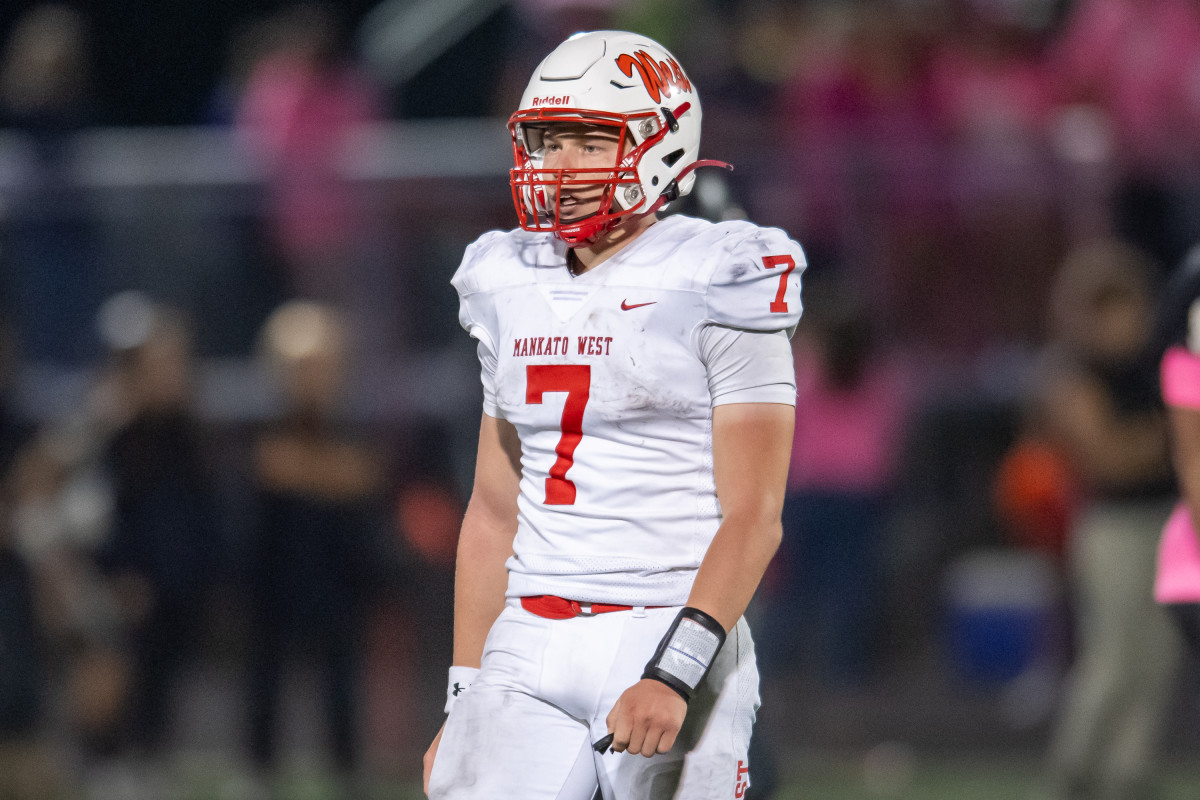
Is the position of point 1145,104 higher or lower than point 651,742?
higher

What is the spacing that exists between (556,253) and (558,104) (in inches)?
9.7

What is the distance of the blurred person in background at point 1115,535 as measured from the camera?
5.27 meters

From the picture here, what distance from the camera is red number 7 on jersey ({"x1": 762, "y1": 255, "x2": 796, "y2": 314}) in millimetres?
2482

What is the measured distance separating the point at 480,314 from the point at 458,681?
2.00ft

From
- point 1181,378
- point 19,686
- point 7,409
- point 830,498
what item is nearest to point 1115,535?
point 830,498

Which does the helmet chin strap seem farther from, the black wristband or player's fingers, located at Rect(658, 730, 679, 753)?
player's fingers, located at Rect(658, 730, 679, 753)

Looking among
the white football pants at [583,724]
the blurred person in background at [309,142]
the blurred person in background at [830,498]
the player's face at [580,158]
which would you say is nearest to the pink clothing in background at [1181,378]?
the white football pants at [583,724]

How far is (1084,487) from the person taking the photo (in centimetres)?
585

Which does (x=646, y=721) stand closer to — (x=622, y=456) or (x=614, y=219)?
(x=622, y=456)

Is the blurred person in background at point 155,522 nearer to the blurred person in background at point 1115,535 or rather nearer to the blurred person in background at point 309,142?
the blurred person in background at point 309,142

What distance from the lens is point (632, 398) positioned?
249 cm

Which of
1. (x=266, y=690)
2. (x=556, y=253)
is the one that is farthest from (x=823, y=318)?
(x=556, y=253)

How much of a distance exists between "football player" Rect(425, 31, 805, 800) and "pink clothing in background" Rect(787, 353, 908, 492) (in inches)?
154

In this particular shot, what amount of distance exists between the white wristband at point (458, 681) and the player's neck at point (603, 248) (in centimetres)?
68
